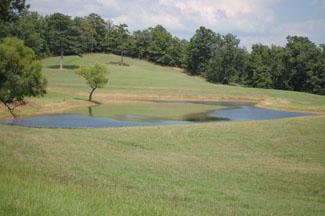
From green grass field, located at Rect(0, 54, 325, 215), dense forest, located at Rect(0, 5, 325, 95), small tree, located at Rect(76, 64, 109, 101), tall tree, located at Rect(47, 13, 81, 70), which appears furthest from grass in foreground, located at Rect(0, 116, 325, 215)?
tall tree, located at Rect(47, 13, 81, 70)

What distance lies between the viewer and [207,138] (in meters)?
22.0

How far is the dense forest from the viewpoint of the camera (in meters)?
85.3

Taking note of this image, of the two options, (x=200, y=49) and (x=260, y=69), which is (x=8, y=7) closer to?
(x=260, y=69)

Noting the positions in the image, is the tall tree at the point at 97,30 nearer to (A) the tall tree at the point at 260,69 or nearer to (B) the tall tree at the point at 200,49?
(B) the tall tree at the point at 200,49

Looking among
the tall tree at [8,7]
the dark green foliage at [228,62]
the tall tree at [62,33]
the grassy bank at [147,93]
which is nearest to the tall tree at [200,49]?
the dark green foliage at [228,62]

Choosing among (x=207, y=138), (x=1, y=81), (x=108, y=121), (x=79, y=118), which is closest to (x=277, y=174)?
(x=207, y=138)

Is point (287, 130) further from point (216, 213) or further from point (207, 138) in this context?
point (216, 213)

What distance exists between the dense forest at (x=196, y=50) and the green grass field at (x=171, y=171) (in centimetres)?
5737

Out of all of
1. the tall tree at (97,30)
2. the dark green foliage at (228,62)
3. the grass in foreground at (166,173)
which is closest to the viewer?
the grass in foreground at (166,173)

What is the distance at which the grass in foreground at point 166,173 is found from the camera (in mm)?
6254

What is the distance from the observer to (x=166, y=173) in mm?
12453

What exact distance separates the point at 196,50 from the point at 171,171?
4427 inches

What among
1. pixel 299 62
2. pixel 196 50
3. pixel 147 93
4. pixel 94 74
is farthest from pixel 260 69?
pixel 94 74

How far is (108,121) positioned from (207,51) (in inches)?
3789
